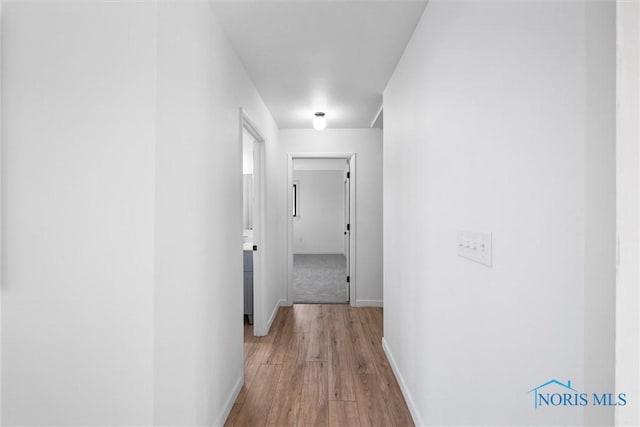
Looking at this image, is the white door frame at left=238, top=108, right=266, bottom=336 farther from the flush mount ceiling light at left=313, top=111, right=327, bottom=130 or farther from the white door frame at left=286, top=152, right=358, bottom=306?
the white door frame at left=286, top=152, right=358, bottom=306

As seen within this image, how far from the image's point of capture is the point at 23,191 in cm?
137

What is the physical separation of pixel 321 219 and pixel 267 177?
19.5 ft

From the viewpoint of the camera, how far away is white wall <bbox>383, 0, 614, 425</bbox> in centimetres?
82

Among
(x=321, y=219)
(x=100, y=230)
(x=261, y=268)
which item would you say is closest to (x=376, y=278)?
(x=261, y=268)

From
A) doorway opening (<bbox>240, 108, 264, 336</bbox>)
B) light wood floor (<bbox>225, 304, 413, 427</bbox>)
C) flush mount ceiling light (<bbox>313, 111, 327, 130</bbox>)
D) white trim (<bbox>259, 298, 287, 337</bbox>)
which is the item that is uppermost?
flush mount ceiling light (<bbox>313, 111, 327, 130</bbox>)

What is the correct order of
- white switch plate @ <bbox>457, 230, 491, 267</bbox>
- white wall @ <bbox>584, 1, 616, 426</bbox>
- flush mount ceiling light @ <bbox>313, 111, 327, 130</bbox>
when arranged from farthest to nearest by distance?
flush mount ceiling light @ <bbox>313, 111, 327, 130</bbox>, white switch plate @ <bbox>457, 230, 491, 267</bbox>, white wall @ <bbox>584, 1, 616, 426</bbox>

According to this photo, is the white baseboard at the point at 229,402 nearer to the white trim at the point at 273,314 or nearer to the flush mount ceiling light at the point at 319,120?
the white trim at the point at 273,314

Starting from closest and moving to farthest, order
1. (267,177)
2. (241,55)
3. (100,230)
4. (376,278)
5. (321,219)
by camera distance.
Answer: (100,230), (241,55), (267,177), (376,278), (321,219)

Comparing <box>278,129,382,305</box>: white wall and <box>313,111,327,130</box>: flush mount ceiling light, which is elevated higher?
<box>313,111,327,130</box>: flush mount ceiling light

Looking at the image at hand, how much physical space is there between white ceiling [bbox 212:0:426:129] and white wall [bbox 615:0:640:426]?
59.4 inches

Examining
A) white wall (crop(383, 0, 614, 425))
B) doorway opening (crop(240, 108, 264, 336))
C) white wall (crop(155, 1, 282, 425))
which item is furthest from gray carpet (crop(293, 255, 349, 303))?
white wall (crop(383, 0, 614, 425))

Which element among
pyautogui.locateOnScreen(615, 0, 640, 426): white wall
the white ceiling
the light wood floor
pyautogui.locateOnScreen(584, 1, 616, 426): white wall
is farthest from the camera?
the light wood floor

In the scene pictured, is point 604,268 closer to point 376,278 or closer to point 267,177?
point 267,177

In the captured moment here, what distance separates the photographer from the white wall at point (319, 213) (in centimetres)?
955
